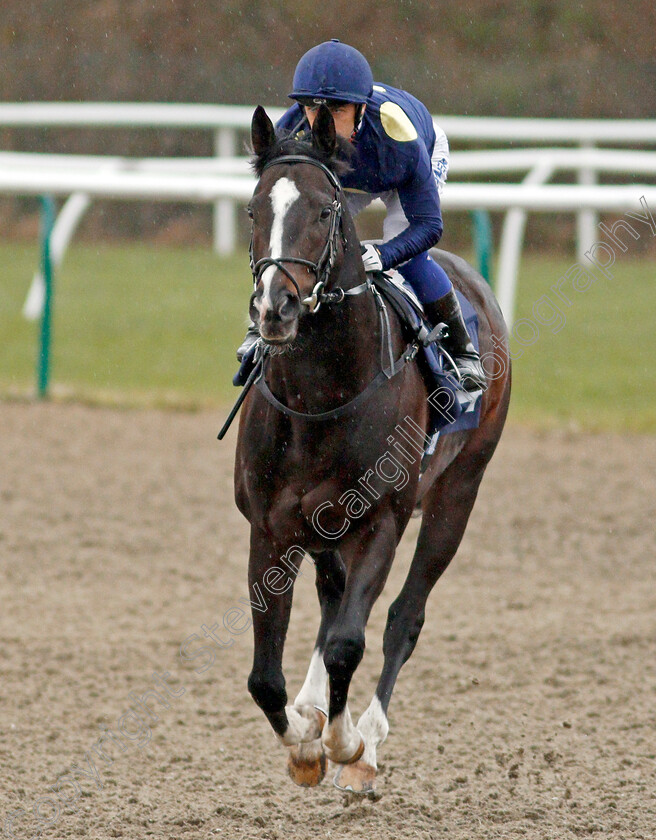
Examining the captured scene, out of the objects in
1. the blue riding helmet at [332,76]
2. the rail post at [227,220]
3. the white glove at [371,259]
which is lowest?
the rail post at [227,220]

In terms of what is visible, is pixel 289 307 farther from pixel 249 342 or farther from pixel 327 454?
pixel 249 342

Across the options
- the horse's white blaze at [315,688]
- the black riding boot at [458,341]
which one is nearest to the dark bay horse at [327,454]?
the horse's white blaze at [315,688]

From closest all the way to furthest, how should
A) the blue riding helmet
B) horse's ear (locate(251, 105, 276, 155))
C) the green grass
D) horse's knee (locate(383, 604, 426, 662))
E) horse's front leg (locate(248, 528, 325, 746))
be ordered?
horse's ear (locate(251, 105, 276, 155))
the blue riding helmet
horse's front leg (locate(248, 528, 325, 746))
horse's knee (locate(383, 604, 426, 662))
the green grass

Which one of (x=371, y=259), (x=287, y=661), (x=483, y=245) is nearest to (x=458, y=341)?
(x=371, y=259)

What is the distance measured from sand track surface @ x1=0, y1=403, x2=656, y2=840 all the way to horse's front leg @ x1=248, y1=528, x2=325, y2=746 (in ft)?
1.34

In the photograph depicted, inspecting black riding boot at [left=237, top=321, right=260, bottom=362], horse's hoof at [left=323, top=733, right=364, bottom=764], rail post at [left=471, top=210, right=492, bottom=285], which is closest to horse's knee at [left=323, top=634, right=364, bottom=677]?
horse's hoof at [left=323, top=733, right=364, bottom=764]

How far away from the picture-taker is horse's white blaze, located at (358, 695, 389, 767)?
12.2 feet

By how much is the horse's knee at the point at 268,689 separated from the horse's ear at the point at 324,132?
1476 mm

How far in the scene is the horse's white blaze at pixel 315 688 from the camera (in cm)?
396

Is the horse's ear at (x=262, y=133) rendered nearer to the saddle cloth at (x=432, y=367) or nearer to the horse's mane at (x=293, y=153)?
the horse's mane at (x=293, y=153)

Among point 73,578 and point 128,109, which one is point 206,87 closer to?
point 128,109

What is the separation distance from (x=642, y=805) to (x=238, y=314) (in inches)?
361

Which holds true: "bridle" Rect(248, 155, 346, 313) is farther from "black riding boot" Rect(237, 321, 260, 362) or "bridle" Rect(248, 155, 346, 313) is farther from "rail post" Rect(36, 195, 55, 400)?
"rail post" Rect(36, 195, 55, 400)

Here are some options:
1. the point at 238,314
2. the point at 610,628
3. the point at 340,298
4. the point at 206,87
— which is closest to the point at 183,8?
the point at 206,87
